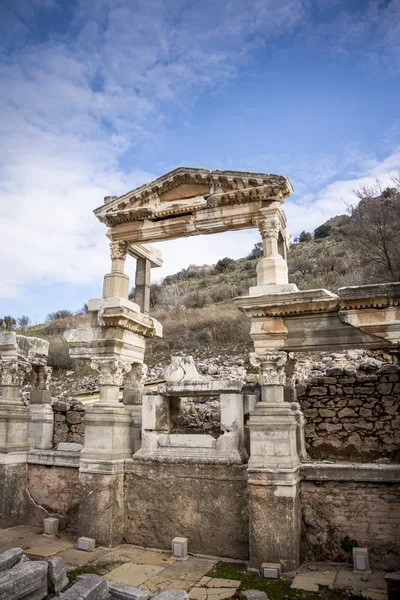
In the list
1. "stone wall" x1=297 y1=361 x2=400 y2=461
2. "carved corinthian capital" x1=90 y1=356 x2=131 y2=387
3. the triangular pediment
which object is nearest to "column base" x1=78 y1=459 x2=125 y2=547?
"carved corinthian capital" x1=90 y1=356 x2=131 y2=387

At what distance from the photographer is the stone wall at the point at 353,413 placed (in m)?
9.67

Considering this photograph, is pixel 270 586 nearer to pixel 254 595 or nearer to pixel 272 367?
pixel 254 595

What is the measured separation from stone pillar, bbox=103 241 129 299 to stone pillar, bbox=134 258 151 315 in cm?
97

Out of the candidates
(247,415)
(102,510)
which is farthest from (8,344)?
(247,415)

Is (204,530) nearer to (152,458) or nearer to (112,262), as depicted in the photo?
(152,458)

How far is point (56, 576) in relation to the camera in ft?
19.4

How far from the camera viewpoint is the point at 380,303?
7.36 m

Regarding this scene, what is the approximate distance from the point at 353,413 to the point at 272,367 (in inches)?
124

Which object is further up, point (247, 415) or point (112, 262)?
point (112, 262)

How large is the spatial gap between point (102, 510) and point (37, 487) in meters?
2.37

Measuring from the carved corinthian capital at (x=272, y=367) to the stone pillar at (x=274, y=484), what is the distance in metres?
0.08

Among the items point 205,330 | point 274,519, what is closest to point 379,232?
point 205,330

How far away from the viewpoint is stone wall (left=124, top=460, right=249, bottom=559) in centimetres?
785

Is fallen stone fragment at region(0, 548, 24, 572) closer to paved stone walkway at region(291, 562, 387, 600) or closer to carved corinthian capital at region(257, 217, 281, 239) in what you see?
paved stone walkway at region(291, 562, 387, 600)
